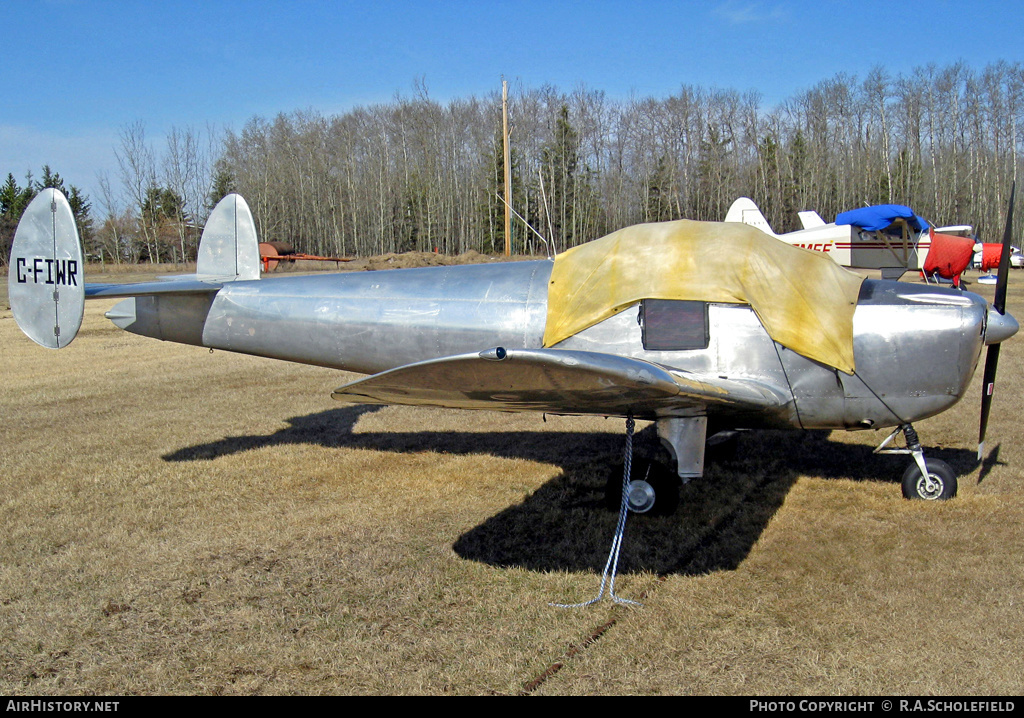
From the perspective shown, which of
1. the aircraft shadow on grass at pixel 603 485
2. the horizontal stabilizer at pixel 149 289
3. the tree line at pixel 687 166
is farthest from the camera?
the tree line at pixel 687 166

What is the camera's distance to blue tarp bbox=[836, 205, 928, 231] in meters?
21.5

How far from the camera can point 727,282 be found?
5574 millimetres

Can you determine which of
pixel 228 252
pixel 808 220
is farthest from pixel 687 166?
pixel 228 252

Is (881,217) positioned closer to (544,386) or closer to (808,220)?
(808,220)

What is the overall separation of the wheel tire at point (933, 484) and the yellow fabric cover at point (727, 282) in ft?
4.14

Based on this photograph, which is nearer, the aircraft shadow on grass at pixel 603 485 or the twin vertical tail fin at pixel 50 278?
the aircraft shadow on grass at pixel 603 485

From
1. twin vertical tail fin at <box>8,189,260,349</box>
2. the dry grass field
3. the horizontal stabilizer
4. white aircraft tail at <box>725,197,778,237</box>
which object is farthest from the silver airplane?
white aircraft tail at <box>725,197,778,237</box>

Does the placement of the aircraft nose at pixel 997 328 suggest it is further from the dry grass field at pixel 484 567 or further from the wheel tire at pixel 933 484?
the dry grass field at pixel 484 567

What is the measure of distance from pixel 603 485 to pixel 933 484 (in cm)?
270

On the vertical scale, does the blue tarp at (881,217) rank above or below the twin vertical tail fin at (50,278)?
above

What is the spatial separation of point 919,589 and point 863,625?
0.67 m

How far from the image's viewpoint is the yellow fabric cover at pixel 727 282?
18.1 feet

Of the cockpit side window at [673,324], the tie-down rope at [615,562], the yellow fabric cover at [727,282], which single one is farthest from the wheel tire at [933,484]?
the tie-down rope at [615,562]

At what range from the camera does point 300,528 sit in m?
5.71
